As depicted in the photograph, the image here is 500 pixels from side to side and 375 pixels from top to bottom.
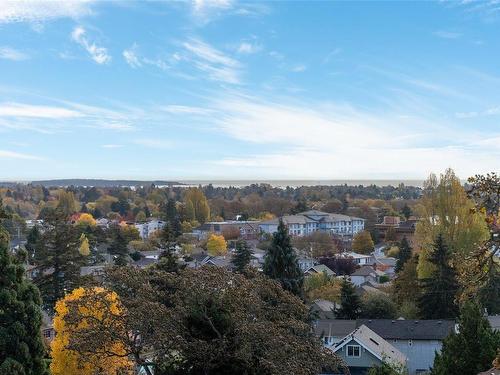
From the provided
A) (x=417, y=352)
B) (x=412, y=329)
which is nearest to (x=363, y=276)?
(x=412, y=329)

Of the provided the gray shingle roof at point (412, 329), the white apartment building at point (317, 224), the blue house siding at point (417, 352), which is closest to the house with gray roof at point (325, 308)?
the gray shingle roof at point (412, 329)

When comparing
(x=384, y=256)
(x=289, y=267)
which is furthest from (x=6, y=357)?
(x=384, y=256)

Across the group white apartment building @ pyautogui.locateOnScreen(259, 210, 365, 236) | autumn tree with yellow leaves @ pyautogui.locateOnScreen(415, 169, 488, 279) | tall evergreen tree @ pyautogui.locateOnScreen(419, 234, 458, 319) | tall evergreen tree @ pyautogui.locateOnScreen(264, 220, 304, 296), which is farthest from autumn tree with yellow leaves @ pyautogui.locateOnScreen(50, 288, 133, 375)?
white apartment building @ pyautogui.locateOnScreen(259, 210, 365, 236)

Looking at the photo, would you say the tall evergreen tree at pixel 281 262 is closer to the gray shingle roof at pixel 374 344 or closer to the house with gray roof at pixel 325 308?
the gray shingle roof at pixel 374 344

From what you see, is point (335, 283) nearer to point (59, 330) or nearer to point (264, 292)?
point (59, 330)

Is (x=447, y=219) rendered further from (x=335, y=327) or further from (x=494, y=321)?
(x=335, y=327)

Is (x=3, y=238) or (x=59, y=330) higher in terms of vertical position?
(x=3, y=238)

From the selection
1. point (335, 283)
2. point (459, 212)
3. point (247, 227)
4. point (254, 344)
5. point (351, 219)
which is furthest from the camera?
point (351, 219)
